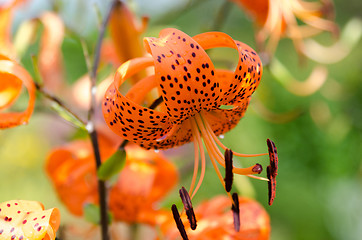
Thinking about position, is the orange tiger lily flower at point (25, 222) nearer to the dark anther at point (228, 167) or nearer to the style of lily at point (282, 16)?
the dark anther at point (228, 167)

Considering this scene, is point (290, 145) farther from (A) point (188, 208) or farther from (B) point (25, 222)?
(B) point (25, 222)

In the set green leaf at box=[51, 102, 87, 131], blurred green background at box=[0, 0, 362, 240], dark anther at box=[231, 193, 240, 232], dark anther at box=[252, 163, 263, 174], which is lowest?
blurred green background at box=[0, 0, 362, 240]

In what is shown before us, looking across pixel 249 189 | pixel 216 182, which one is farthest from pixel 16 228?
pixel 216 182

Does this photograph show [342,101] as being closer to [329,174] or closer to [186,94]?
[329,174]

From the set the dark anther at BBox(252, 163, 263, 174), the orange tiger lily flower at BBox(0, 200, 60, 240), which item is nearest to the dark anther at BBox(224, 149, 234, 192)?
the dark anther at BBox(252, 163, 263, 174)

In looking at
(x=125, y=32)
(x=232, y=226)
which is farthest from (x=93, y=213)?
(x=125, y=32)

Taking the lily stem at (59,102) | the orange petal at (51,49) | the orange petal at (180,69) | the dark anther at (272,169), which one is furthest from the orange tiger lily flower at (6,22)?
the dark anther at (272,169)

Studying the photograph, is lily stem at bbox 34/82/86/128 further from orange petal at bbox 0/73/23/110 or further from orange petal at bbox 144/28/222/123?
orange petal at bbox 144/28/222/123
